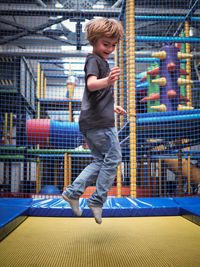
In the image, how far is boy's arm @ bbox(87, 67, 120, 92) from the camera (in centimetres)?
88

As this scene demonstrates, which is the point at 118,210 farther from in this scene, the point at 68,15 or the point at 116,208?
the point at 68,15

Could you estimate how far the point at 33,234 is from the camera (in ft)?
3.68

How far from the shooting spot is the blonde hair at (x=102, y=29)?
1.04 m

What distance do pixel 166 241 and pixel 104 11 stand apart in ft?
9.40

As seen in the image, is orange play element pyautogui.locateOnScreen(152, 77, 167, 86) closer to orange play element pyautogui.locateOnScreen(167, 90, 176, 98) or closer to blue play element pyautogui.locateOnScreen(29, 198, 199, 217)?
orange play element pyautogui.locateOnScreen(167, 90, 176, 98)

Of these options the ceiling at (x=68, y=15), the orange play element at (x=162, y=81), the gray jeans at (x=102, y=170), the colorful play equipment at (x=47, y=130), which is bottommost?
the gray jeans at (x=102, y=170)

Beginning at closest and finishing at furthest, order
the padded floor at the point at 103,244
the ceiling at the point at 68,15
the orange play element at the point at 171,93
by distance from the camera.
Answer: the padded floor at the point at 103,244 → the orange play element at the point at 171,93 → the ceiling at the point at 68,15

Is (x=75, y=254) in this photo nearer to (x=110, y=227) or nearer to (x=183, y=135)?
(x=110, y=227)

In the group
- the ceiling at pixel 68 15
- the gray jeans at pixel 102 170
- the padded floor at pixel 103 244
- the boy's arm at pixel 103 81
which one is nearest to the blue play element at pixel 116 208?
the padded floor at pixel 103 244

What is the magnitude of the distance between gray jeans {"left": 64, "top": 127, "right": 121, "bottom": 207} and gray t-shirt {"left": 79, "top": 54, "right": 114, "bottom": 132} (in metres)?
0.03

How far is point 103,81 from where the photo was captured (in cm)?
93

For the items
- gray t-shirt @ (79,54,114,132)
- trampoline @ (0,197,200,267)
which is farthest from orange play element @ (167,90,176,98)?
gray t-shirt @ (79,54,114,132)

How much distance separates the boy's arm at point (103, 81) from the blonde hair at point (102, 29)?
19cm

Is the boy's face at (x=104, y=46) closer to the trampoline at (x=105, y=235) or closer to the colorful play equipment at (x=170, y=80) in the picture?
the trampoline at (x=105, y=235)
